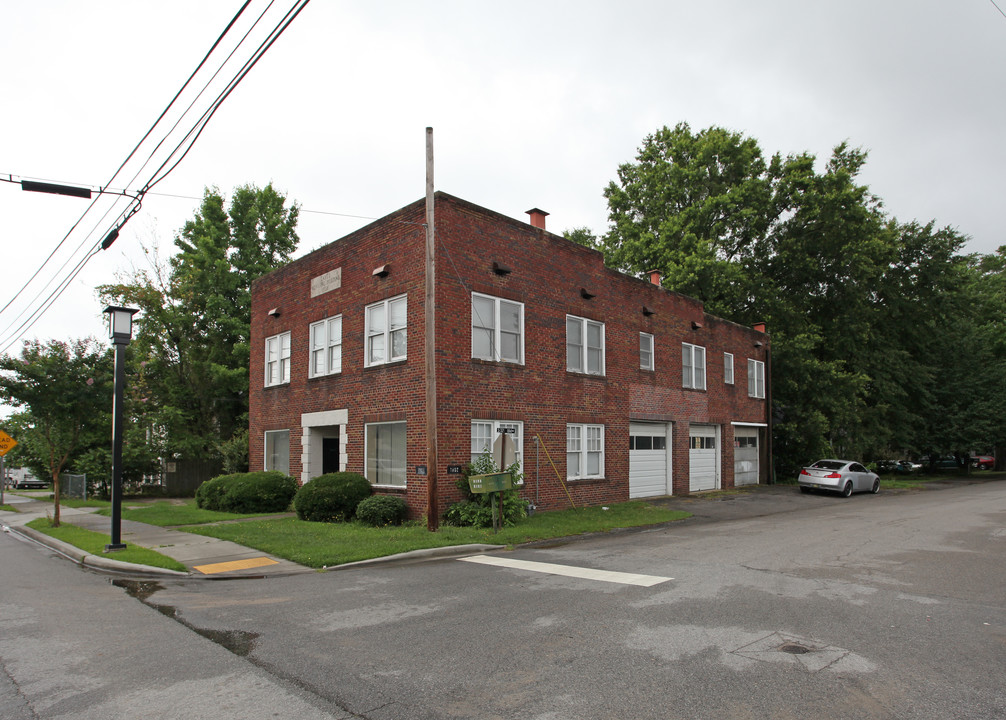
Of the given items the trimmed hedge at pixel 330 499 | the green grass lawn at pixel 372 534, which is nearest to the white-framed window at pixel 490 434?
the green grass lawn at pixel 372 534

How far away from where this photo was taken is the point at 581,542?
13336 mm

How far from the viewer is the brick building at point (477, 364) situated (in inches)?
624

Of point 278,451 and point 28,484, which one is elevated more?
point 278,451

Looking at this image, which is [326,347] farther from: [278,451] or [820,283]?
[820,283]

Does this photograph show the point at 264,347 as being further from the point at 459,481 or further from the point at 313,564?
the point at 313,564

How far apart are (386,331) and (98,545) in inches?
301

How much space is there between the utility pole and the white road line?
207cm

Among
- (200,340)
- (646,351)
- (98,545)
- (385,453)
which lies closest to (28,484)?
(200,340)

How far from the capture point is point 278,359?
21.8m

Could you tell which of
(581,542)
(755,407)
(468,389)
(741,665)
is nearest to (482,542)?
(581,542)

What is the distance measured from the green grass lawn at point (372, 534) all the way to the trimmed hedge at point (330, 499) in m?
0.36

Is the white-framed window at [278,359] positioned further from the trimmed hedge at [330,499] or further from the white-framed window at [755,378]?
the white-framed window at [755,378]

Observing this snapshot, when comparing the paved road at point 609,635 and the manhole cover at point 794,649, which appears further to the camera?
the manhole cover at point 794,649

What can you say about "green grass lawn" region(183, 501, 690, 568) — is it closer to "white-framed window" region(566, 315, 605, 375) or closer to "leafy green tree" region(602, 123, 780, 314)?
"white-framed window" region(566, 315, 605, 375)
